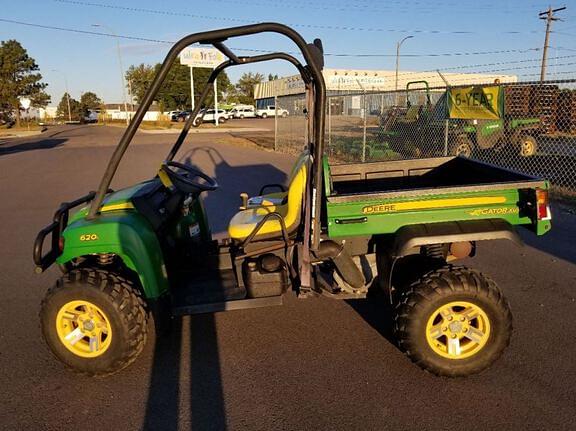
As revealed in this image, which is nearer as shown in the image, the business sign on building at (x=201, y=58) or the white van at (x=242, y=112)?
the business sign on building at (x=201, y=58)

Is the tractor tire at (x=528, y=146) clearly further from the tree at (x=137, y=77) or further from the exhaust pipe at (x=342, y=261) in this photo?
the tree at (x=137, y=77)

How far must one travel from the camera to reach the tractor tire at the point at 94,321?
3.39 m

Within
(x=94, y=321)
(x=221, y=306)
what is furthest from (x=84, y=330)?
(x=221, y=306)

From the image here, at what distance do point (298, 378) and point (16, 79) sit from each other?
67.3m

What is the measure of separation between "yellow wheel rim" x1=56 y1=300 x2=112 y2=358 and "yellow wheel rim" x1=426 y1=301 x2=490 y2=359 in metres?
2.27

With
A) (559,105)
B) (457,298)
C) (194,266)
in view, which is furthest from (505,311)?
(559,105)

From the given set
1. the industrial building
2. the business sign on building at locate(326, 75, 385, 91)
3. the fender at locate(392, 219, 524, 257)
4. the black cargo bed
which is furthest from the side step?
the business sign on building at locate(326, 75, 385, 91)

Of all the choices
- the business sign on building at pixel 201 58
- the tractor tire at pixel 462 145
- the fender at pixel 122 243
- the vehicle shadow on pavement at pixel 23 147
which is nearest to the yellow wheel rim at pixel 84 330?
the fender at pixel 122 243

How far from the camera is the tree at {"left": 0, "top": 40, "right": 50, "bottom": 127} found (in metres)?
57.3

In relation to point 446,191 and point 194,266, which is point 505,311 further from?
point 194,266

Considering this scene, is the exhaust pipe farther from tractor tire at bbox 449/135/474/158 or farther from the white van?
the white van

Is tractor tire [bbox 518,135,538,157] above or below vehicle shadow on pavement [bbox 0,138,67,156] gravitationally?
above

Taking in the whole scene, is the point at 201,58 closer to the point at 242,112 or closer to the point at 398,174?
the point at 242,112

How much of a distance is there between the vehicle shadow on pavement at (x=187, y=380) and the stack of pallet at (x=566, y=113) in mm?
12666
